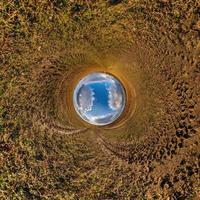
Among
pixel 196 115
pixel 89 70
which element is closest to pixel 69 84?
pixel 89 70

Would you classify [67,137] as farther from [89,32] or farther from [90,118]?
[89,32]

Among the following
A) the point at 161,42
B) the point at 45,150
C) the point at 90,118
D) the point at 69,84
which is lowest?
the point at 45,150

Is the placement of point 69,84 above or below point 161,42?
below

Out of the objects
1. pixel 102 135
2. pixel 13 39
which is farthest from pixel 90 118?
pixel 13 39

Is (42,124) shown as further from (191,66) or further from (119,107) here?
(191,66)

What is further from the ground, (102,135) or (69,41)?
(69,41)
